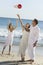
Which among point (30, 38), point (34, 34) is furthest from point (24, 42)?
point (34, 34)

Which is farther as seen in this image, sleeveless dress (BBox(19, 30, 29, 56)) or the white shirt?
sleeveless dress (BBox(19, 30, 29, 56))

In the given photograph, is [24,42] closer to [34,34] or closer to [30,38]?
[30,38]

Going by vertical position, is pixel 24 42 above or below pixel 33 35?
below

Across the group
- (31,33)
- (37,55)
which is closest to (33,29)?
(31,33)

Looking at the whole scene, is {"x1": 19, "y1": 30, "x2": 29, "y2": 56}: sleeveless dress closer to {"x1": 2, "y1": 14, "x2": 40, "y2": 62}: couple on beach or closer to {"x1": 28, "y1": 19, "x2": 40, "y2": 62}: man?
{"x1": 2, "y1": 14, "x2": 40, "y2": 62}: couple on beach

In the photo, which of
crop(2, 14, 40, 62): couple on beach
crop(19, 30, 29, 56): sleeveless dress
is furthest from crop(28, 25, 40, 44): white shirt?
crop(19, 30, 29, 56): sleeveless dress

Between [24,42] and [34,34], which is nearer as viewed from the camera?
[34,34]

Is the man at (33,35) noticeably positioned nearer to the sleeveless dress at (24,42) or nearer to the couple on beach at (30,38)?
the couple on beach at (30,38)

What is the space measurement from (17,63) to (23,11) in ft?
23.9

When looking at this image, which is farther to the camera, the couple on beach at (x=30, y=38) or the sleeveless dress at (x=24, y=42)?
the sleeveless dress at (x=24, y=42)

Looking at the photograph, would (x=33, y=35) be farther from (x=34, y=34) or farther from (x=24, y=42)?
(x=24, y=42)

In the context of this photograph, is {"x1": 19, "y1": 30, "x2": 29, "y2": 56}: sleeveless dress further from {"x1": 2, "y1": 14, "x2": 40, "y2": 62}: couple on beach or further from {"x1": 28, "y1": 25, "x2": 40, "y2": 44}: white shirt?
{"x1": 28, "y1": 25, "x2": 40, "y2": 44}: white shirt

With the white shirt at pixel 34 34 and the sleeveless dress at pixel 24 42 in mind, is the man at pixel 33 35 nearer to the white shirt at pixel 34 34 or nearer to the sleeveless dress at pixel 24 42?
the white shirt at pixel 34 34

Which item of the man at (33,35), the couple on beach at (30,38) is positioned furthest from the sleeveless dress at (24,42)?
the man at (33,35)
